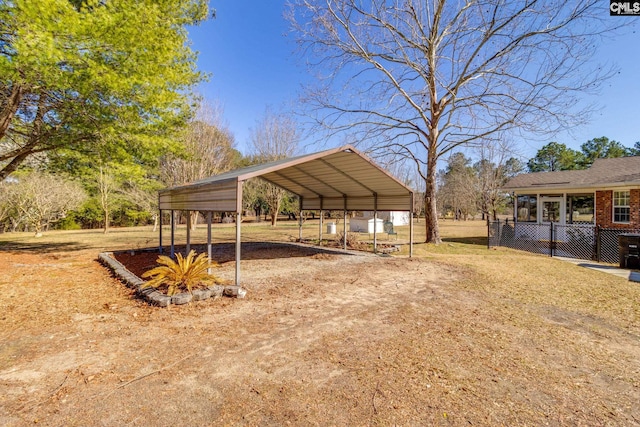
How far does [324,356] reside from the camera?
10.8 feet

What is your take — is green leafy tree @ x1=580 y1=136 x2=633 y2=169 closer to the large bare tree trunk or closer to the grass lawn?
the large bare tree trunk

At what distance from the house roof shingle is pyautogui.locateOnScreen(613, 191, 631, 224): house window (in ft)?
2.43

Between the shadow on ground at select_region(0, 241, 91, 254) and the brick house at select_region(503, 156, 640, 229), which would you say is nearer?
the shadow on ground at select_region(0, 241, 91, 254)

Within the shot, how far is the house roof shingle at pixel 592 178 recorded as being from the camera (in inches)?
505

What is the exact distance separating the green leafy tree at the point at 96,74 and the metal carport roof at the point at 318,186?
7.37 ft

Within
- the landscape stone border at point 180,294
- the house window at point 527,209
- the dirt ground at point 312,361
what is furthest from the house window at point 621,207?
the landscape stone border at point 180,294

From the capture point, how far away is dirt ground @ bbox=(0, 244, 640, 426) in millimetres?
2387

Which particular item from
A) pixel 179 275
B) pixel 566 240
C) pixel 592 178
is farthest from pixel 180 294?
pixel 592 178

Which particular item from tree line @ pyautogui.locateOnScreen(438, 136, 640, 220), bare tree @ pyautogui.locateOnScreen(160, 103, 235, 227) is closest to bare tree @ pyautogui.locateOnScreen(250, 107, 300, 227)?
bare tree @ pyautogui.locateOnScreen(160, 103, 235, 227)

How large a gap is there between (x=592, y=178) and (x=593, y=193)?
71 centimetres

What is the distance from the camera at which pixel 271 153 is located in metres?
26.8

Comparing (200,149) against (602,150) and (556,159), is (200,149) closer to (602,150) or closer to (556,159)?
(556,159)

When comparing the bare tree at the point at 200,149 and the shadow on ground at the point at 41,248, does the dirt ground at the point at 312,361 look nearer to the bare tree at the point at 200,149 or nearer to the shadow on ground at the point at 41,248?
the shadow on ground at the point at 41,248

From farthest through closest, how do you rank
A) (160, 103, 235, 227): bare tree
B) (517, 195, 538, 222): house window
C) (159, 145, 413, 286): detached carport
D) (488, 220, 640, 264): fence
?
1. (160, 103, 235, 227): bare tree
2. (517, 195, 538, 222): house window
3. (488, 220, 640, 264): fence
4. (159, 145, 413, 286): detached carport
